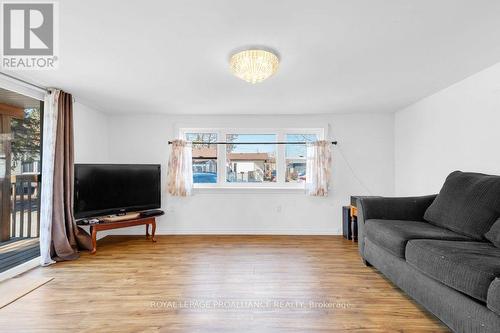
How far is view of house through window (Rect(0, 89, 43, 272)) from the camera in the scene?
9.43 feet

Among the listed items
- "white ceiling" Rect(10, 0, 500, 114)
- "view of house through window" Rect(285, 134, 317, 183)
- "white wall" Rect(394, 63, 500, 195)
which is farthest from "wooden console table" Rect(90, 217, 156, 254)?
"white wall" Rect(394, 63, 500, 195)

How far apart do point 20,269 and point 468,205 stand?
450cm

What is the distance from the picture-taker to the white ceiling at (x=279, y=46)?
1.48 meters

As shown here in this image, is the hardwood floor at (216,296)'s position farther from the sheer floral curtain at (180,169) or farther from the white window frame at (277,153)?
the white window frame at (277,153)

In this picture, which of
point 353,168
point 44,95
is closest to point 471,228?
point 353,168

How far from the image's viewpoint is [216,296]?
208 cm

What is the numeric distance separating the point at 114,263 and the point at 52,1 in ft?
8.52

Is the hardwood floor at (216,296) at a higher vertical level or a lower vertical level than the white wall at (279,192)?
lower

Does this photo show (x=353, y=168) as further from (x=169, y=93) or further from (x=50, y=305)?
(x=50, y=305)

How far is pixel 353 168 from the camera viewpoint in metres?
4.09

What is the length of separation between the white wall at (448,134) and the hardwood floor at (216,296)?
153cm

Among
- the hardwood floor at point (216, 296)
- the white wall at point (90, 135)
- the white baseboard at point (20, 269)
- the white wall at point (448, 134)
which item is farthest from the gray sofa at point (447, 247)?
the white wall at point (90, 135)

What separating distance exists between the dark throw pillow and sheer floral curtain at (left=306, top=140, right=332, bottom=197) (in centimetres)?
220

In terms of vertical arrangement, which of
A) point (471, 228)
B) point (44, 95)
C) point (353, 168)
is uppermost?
point (44, 95)
